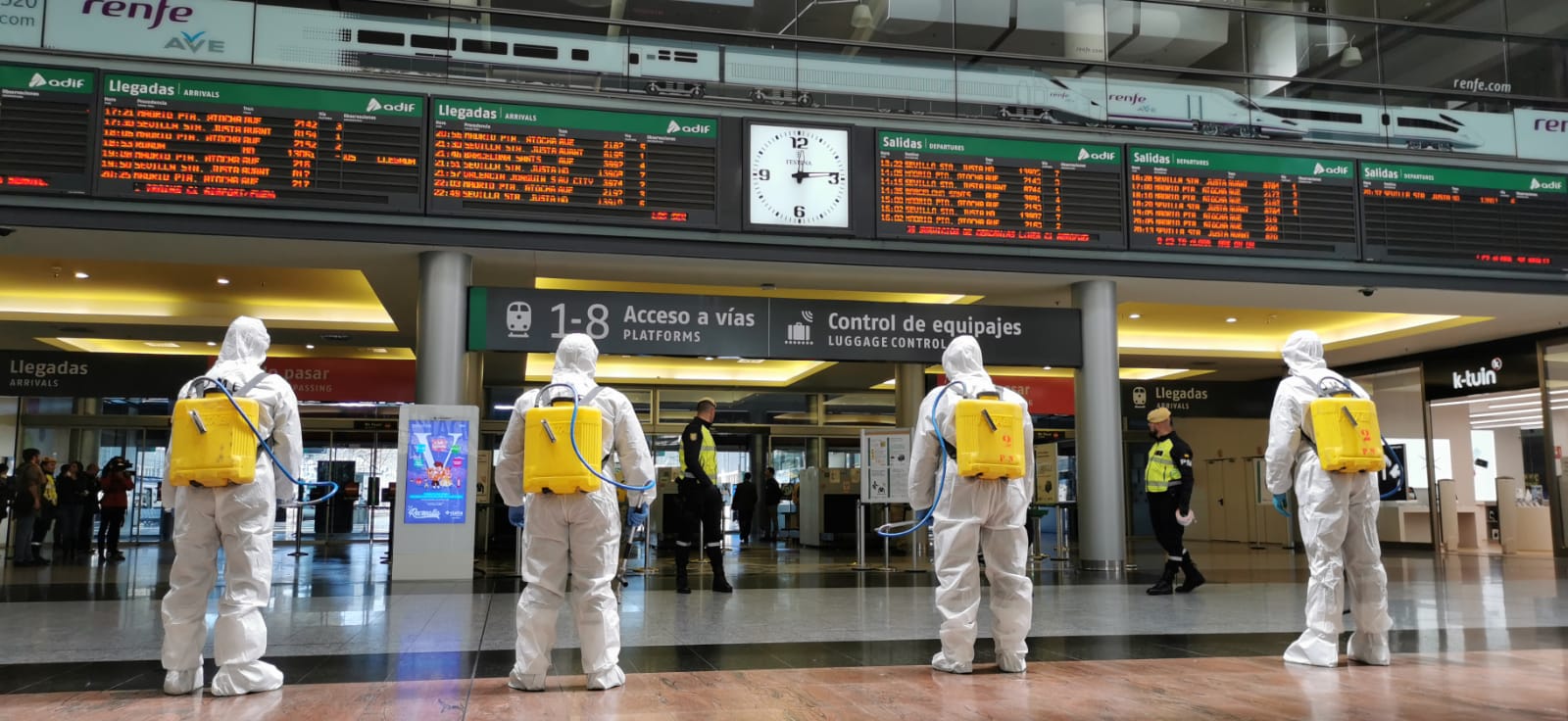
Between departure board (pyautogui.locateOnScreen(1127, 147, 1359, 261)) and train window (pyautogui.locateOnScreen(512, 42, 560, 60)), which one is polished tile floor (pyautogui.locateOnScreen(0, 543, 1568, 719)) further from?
train window (pyautogui.locateOnScreen(512, 42, 560, 60))

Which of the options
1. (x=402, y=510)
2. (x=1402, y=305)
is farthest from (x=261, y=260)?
(x=1402, y=305)

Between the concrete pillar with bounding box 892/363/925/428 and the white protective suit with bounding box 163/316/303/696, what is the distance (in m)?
10.8

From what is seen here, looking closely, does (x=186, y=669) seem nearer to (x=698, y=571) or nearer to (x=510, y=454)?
(x=510, y=454)

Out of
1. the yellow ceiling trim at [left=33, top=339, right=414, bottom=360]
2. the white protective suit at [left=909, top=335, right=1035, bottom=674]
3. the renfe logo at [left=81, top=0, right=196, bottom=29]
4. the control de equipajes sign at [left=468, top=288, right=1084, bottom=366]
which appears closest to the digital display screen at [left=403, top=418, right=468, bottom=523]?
the control de equipajes sign at [left=468, top=288, right=1084, bottom=366]

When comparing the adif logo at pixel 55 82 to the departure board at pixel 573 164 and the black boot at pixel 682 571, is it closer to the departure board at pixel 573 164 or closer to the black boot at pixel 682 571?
the departure board at pixel 573 164

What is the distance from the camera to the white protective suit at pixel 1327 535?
5.12 metres

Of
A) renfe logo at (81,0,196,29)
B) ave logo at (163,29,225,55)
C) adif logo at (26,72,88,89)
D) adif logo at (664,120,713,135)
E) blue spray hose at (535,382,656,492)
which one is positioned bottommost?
blue spray hose at (535,382,656,492)

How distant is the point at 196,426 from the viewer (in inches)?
175

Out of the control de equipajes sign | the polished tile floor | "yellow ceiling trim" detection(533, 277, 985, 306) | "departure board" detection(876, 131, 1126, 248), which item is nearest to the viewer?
the polished tile floor

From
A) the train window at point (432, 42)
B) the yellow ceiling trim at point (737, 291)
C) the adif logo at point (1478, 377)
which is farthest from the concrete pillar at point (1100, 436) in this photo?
the adif logo at point (1478, 377)

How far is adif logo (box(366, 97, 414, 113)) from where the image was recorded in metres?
9.42

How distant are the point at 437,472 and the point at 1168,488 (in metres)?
6.09

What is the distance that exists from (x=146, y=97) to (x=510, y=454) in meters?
6.34

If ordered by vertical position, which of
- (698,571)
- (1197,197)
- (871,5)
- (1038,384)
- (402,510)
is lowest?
(698,571)
